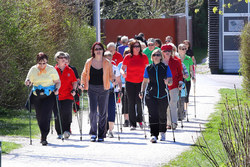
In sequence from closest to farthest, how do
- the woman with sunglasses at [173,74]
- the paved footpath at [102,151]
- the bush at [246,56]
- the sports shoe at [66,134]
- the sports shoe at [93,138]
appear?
the paved footpath at [102,151], the sports shoe at [93,138], the sports shoe at [66,134], the woman with sunglasses at [173,74], the bush at [246,56]

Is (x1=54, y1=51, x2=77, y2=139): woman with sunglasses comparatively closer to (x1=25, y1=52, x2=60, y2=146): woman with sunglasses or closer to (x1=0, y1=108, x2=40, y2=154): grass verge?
(x1=0, y1=108, x2=40, y2=154): grass verge

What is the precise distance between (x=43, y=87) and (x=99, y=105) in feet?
3.67

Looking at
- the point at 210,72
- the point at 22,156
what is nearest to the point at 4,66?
the point at 22,156

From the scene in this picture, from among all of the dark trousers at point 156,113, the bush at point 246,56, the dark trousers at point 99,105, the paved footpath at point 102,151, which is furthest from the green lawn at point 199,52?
the dark trousers at point 99,105

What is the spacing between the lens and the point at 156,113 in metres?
→ 12.0

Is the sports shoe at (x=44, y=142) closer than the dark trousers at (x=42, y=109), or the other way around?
the sports shoe at (x=44, y=142)

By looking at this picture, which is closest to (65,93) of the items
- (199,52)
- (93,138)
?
(93,138)

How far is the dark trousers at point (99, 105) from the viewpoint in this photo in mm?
12023

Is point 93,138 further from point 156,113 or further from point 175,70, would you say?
point 175,70

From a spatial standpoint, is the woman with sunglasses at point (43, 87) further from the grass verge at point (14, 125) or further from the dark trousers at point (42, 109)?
the grass verge at point (14, 125)

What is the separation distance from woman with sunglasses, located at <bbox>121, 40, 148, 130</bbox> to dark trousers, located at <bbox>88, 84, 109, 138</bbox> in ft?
5.25

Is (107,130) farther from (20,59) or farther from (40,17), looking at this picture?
(40,17)

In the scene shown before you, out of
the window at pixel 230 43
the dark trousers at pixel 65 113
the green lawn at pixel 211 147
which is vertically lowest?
the green lawn at pixel 211 147

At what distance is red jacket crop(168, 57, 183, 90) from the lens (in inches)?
522
